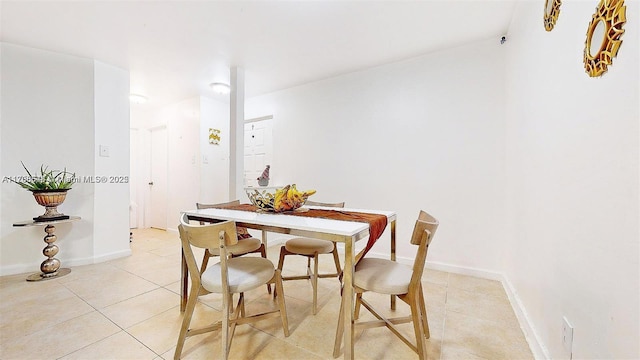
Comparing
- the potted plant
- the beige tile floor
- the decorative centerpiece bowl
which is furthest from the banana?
the potted plant

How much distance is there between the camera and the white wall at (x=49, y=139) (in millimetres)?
2561

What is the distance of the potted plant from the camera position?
2.46 meters

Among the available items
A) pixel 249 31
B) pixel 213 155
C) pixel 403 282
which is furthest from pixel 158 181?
pixel 403 282

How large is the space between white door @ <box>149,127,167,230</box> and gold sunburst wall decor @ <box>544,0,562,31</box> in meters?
5.40

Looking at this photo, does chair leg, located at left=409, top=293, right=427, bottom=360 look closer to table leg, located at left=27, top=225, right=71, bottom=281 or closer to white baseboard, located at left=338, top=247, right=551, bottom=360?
white baseboard, located at left=338, top=247, right=551, bottom=360

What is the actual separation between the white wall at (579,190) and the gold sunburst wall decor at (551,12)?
5cm

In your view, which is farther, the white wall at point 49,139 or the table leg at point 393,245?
the white wall at point 49,139

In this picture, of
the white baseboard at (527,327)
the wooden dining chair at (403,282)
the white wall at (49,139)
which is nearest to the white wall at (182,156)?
the white wall at (49,139)

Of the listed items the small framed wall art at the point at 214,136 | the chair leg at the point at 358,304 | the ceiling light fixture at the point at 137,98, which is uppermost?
the ceiling light fixture at the point at 137,98

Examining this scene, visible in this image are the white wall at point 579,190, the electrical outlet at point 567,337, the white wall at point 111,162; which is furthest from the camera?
the white wall at point 111,162

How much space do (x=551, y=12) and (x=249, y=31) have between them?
224cm

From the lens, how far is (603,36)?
853mm

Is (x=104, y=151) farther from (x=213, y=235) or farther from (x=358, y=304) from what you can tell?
(x=358, y=304)

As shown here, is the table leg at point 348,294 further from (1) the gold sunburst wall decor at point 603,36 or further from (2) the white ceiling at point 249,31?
(2) the white ceiling at point 249,31
